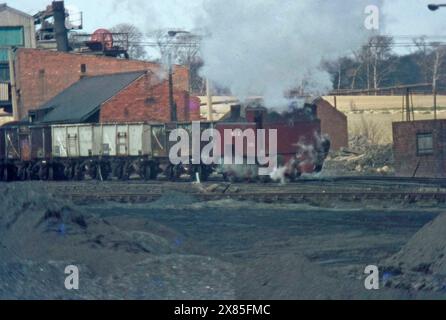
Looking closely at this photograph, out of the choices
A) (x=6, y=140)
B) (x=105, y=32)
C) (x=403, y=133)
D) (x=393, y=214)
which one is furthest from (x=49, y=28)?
(x=393, y=214)

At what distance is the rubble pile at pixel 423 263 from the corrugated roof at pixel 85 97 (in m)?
38.7

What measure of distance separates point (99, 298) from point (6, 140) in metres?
39.6

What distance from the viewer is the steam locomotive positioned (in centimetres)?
3375

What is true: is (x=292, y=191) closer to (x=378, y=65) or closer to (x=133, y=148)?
(x=133, y=148)

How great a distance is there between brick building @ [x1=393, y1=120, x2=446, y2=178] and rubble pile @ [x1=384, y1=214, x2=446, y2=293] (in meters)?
25.4

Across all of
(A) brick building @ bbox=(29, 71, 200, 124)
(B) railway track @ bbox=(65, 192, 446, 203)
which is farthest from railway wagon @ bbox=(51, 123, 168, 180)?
(B) railway track @ bbox=(65, 192, 446, 203)

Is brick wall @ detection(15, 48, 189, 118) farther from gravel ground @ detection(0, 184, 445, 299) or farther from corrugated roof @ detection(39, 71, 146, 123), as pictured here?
gravel ground @ detection(0, 184, 445, 299)

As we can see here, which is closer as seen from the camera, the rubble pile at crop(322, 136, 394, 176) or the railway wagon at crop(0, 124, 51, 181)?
the rubble pile at crop(322, 136, 394, 176)

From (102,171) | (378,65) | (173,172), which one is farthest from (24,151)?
(378,65)

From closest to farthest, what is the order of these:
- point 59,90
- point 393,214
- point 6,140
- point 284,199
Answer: point 393,214, point 284,199, point 6,140, point 59,90

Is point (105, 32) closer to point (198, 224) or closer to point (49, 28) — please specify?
point (49, 28)

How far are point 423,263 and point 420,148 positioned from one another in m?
A: 28.4

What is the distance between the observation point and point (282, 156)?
33.4 m

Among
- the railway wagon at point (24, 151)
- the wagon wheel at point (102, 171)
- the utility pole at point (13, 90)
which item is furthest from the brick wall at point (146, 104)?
the utility pole at point (13, 90)
